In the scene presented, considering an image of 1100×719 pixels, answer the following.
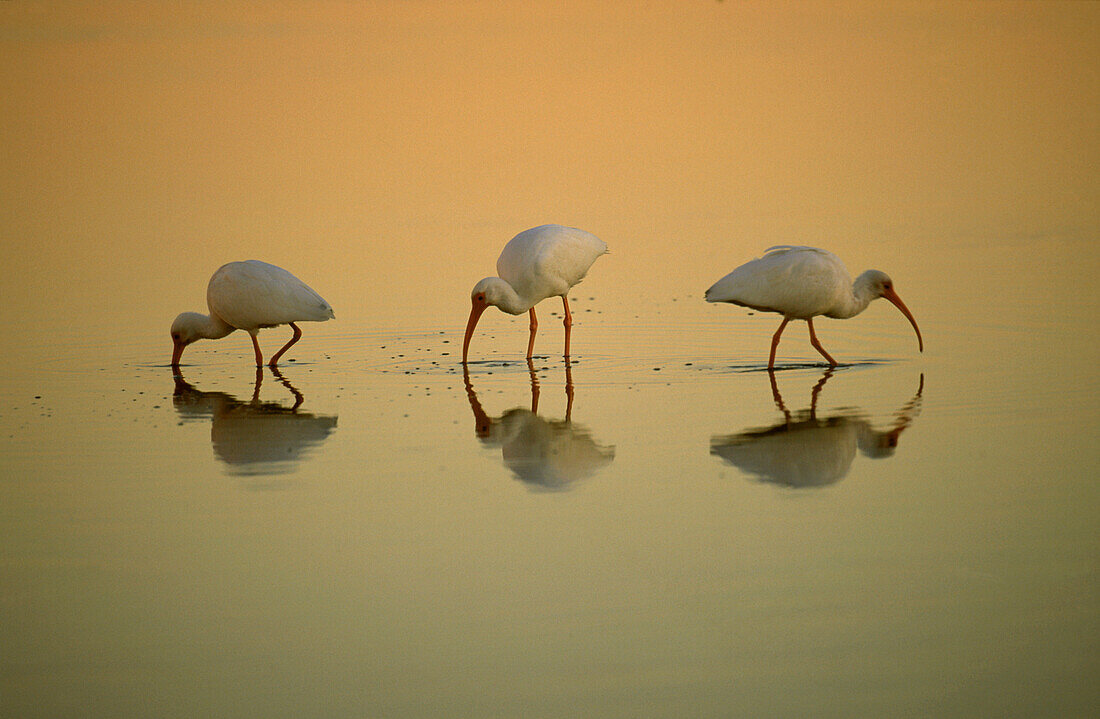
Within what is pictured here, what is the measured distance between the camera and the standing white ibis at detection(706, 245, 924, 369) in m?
9.98

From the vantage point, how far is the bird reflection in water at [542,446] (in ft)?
21.8

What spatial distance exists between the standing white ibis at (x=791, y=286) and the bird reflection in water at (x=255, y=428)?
3.22 m

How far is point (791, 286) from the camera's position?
32.7 feet

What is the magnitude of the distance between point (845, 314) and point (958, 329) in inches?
65.6

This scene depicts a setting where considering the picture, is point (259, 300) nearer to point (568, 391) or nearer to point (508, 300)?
point (508, 300)

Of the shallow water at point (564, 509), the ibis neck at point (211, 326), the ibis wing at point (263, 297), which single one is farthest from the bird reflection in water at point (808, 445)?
the ibis neck at point (211, 326)

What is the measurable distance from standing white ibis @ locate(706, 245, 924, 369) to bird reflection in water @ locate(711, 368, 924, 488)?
6.46ft

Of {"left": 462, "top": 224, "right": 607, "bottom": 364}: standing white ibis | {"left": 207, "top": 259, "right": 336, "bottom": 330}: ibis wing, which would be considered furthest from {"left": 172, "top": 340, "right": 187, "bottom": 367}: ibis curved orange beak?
{"left": 462, "top": 224, "right": 607, "bottom": 364}: standing white ibis

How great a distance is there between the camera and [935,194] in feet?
71.0

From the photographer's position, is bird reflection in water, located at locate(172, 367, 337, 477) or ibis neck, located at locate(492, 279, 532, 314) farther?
ibis neck, located at locate(492, 279, 532, 314)

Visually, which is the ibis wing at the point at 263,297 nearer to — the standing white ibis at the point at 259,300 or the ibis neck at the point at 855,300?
the standing white ibis at the point at 259,300

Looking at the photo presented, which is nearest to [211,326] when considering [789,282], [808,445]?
[789,282]

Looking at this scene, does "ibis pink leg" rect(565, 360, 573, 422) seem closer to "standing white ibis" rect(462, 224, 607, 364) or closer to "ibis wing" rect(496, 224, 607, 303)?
"standing white ibis" rect(462, 224, 607, 364)

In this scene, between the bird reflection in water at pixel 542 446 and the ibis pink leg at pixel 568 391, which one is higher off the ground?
the ibis pink leg at pixel 568 391
